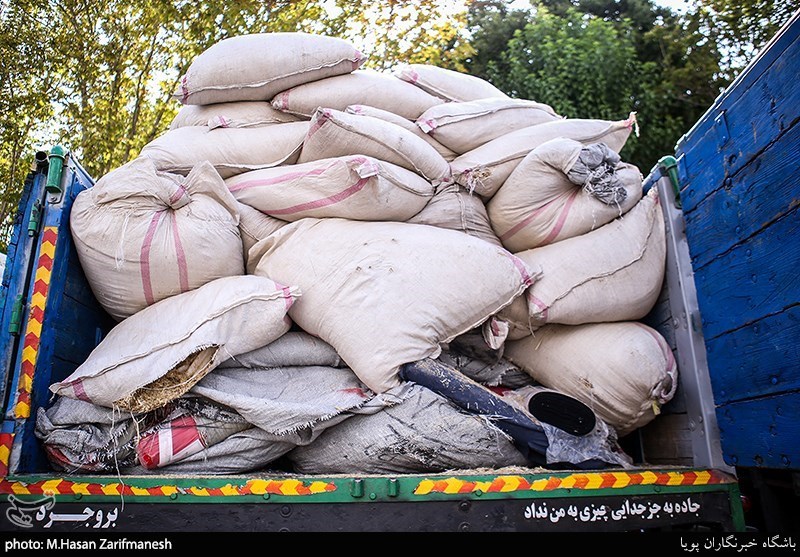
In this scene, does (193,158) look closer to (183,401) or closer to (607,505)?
(183,401)

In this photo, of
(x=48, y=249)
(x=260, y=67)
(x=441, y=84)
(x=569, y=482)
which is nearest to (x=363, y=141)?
(x=260, y=67)

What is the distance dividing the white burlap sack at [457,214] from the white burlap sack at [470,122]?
9.7 inches

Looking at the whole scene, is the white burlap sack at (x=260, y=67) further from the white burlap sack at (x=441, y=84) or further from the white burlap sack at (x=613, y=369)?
the white burlap sack at (x=613, y=369)

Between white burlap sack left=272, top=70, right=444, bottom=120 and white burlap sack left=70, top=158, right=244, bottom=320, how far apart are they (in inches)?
26.4

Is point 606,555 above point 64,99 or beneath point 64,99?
beneath

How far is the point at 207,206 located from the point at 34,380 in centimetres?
76

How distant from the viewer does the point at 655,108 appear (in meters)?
8.16

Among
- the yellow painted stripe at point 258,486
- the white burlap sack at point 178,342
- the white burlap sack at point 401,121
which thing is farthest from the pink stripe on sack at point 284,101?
the yellow painted stripe at point 258,486

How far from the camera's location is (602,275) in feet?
7.00

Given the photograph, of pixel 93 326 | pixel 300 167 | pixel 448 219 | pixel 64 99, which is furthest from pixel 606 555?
pixel 64 99

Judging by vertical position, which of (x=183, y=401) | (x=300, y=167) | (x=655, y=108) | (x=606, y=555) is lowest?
(x=606, y=555)

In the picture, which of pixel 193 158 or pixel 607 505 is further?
pixel 193 158

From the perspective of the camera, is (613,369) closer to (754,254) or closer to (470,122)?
(754,254)

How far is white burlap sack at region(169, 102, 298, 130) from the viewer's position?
2.53 meters
